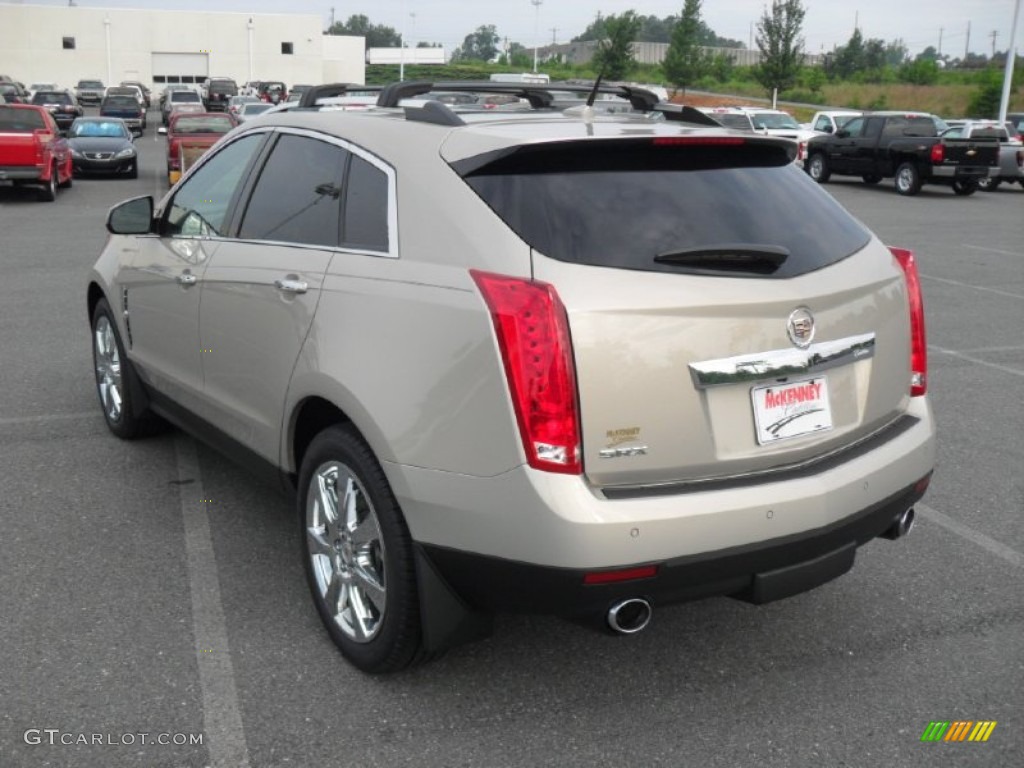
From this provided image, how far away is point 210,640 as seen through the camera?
3.73 metres

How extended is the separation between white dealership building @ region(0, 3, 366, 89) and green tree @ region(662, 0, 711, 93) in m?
40.7

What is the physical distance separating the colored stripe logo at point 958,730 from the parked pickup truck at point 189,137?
16.0 m

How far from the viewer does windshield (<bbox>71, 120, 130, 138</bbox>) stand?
25797 millimetres

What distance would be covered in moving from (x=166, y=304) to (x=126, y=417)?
110cm

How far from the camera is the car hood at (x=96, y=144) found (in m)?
24.7

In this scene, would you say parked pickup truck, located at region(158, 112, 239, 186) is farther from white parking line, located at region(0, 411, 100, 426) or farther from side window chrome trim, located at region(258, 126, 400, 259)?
side window chrome trim, located at region(258, 126, 400, 259)

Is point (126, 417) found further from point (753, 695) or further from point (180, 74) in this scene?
point (180, 74)

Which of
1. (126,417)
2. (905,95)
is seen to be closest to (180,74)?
(905,95)

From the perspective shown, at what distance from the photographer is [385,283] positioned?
3291 millimetres

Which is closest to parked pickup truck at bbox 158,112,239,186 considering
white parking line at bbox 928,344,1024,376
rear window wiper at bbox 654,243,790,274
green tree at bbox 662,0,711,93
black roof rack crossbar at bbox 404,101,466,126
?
white parking line at bbox 928,344,1024,376

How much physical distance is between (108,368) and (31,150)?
15.6 m

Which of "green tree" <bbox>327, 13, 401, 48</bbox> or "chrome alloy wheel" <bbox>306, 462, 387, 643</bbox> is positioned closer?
"chrome alloy wheel" <bbox>306, 462, 387, 643</bbox>

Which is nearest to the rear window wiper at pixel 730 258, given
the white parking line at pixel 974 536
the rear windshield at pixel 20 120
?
the white parking line at pixel 974 536

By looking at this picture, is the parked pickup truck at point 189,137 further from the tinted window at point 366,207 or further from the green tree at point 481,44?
the green tree at point 481,44
